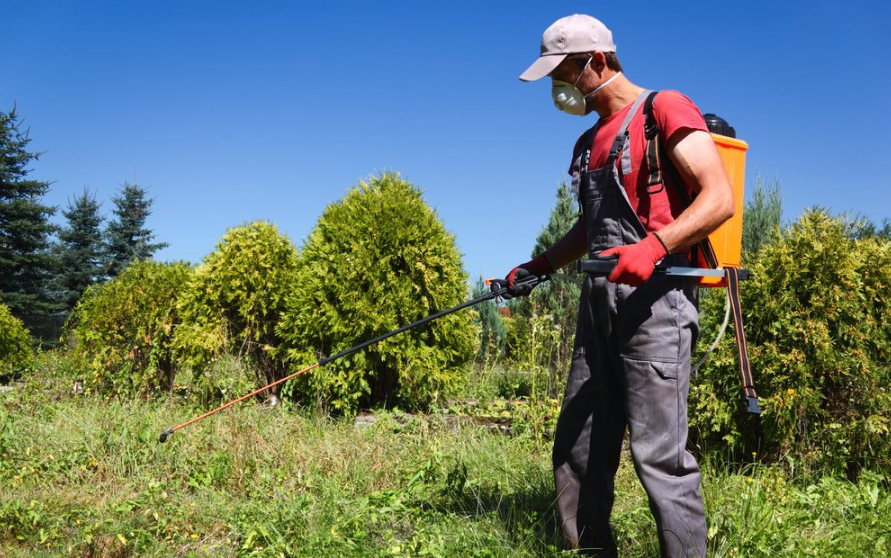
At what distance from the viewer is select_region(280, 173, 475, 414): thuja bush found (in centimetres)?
583

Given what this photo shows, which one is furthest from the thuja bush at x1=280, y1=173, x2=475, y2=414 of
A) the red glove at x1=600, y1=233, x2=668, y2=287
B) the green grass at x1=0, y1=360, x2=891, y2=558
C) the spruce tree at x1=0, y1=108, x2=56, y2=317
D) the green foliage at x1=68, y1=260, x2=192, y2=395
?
the spruce tree at x1=0, y1=108, x2=56, y2=317

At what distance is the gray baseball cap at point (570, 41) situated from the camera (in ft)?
8.64

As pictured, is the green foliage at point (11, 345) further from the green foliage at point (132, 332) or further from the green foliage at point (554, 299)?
the green foliage at point (554, 299)

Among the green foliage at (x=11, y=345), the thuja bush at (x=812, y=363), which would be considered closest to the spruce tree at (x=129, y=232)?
the green foliage at (x=11, y=345)

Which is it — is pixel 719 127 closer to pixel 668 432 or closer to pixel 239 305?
pixel 668 432

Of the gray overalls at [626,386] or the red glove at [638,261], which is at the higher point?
the red glove at [638,261]

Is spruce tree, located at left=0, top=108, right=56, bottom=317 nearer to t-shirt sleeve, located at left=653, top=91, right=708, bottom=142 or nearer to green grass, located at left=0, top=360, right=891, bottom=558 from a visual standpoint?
green grass, located at left=0, top=360, right=891, bottom=558

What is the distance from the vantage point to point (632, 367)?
2469 millimetres

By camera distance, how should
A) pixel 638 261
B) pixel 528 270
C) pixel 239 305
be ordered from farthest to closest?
pixel 239 305, pixel 528 270, pixel 638 261

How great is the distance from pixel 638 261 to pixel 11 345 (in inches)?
391

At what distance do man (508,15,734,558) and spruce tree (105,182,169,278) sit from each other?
19.7 meters

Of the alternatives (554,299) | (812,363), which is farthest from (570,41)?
(554,299)

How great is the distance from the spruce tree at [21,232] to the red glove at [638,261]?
1795 cm

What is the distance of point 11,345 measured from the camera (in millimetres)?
9812
